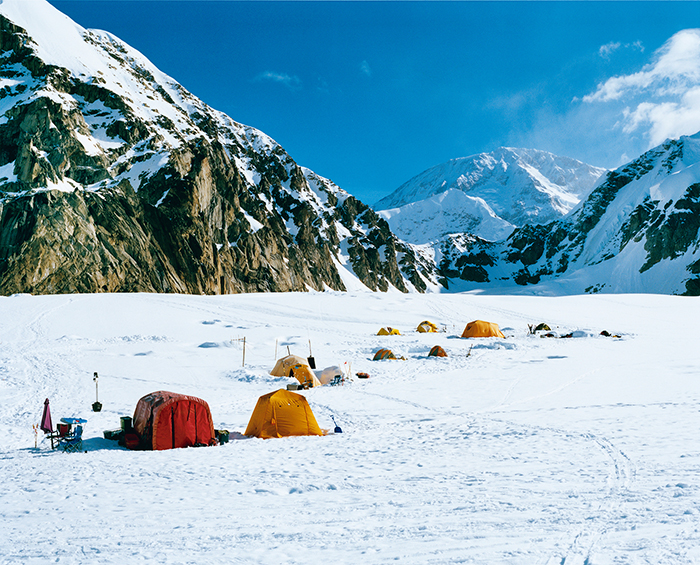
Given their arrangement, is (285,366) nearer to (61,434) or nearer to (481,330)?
(61,434)

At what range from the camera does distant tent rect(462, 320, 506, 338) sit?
37112 mm

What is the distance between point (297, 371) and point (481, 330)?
64.2 ft

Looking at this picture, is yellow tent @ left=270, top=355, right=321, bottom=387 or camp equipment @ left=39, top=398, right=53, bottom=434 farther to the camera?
yellow tent @ left=270, top=355, right=321, bottom=387

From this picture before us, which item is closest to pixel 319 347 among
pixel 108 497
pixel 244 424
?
pixel 244 424

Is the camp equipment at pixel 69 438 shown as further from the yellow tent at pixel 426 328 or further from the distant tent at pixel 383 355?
the yellow tent at pixel 426 328

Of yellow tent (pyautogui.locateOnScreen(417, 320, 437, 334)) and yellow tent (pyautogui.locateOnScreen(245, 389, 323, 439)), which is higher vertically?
yellow tent (pyautogui.locateOnScreen(417, 320, 437, 334))

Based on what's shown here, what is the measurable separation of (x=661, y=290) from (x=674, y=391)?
146091 mm

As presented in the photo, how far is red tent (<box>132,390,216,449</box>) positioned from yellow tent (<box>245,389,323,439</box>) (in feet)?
5.13

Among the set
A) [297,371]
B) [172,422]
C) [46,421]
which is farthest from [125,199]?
[172,422]

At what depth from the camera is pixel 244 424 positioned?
15727 mm

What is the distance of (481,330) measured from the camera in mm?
37156

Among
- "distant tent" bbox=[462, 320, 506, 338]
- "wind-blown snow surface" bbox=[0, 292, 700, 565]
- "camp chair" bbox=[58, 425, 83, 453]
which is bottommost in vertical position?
"wind-blown snow surface" bbox=[0, 292, 700, 565]

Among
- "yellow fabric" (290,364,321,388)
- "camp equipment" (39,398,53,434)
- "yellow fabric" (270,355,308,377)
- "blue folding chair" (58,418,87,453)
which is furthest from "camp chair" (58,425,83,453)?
"yellow fabric" (270,355,308,377)

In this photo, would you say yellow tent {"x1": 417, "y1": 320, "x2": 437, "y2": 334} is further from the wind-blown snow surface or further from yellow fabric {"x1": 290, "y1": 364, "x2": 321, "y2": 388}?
yellow fabric {"x1": 290, "y1": 364, "x2": 321, "y2": 388}
